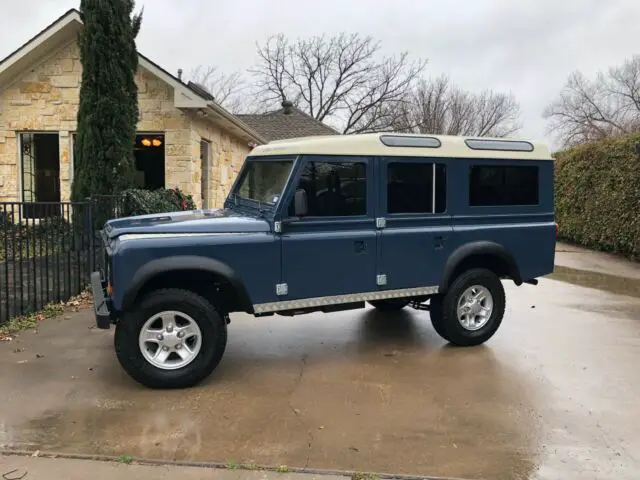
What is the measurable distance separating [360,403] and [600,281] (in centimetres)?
761

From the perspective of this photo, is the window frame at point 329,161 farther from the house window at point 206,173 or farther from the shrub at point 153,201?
the house window at point 206,173

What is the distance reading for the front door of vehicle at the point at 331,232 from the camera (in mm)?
4891

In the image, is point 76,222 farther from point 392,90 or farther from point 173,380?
point 392,90

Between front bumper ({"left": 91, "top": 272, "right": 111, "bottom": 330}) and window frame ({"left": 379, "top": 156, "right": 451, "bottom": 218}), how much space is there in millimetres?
2540

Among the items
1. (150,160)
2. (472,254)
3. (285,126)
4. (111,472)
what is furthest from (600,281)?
(285,126)

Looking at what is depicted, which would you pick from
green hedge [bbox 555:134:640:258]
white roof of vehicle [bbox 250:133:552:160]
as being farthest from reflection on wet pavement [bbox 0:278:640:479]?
green hedge [bbox 555:134:640:258]

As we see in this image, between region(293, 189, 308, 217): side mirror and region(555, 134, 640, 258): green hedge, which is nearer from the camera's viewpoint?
region(293, 189, 308, 217): side mirror

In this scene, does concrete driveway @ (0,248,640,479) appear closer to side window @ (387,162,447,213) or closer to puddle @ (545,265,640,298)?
side window @ (387,162,447,213)

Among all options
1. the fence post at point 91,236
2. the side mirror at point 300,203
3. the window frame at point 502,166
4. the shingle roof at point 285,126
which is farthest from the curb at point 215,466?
the shingle roof at point 285,126

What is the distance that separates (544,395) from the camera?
4.50 m

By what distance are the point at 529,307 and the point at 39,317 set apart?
20.7 ft

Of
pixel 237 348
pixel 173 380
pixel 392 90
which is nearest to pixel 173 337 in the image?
pixel 173 380

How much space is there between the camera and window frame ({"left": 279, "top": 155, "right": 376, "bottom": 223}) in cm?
487

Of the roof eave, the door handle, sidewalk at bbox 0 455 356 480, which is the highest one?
the roof eave
